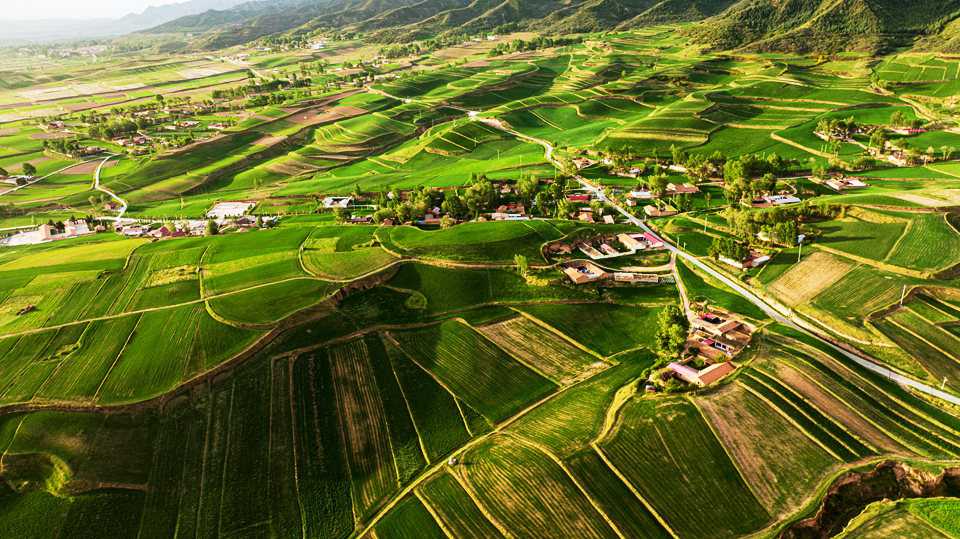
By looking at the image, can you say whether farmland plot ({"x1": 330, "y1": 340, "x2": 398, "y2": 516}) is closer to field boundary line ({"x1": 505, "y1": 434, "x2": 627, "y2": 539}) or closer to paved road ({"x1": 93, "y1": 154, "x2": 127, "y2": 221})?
field boundary line ({"x1": 505, "y1": 434, "x2": 627, "y2": 539})

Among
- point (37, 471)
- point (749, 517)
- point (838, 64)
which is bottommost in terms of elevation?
point (749, 517)

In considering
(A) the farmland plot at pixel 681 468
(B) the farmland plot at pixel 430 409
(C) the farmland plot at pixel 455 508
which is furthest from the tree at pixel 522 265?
(C) the farmland plot at pixel 455 508

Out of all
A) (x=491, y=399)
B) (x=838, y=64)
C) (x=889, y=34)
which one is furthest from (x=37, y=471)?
(x=889, y=34)

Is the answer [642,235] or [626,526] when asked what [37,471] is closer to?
[626,526]

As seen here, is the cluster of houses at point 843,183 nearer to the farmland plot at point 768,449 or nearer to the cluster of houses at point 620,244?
the cluster of houses at point 620,244

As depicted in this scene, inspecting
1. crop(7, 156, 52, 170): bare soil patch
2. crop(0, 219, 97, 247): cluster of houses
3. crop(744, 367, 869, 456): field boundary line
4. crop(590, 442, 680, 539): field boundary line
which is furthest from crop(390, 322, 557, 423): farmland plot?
crop(7, 156, 52, 170): bare soil patch

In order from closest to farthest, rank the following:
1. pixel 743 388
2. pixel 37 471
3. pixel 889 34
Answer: pixel 37 471
pixel 743 388
pixel 889 34
